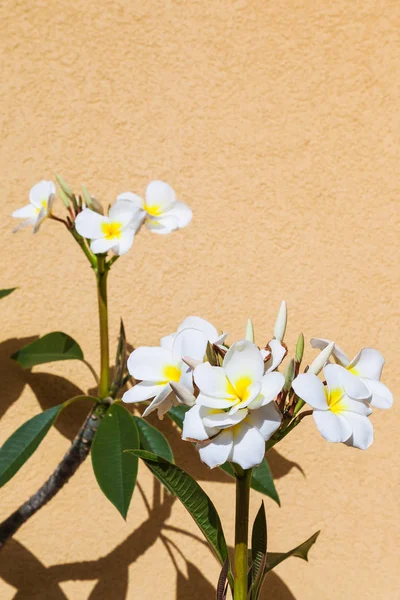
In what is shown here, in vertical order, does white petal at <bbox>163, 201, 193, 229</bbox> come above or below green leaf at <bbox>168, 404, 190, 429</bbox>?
above

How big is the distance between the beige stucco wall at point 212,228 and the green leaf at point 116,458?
237 mm

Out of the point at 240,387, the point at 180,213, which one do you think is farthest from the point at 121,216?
the point at 240,387

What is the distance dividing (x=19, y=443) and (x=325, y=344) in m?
0.58

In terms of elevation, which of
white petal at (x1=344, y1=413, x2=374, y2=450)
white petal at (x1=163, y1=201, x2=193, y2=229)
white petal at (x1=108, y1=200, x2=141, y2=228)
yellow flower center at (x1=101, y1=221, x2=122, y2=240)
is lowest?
white petal at (x1=344, y1=413, x2=374, y2=450)

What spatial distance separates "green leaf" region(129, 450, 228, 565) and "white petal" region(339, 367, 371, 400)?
8.6 inches

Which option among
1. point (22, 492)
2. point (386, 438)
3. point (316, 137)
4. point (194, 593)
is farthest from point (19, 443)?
point (316, 137)

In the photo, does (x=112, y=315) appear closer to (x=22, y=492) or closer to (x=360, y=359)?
(x=22, y=492)

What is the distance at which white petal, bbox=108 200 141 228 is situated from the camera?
958 millimetres

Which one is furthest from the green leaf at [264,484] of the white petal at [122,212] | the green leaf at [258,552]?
the white petal at [122,212]

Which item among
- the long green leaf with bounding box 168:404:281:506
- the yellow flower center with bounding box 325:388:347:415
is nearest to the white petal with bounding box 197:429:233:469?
the yellow flower center with bounding box 325:388:347:415

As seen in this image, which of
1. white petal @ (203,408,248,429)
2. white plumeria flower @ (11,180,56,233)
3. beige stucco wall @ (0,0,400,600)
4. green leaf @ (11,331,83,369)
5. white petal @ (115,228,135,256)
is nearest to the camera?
white petal @ (203,408,248,429)

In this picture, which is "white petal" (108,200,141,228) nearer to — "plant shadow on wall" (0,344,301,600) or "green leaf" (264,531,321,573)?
"plant shadow on wall" (0,344,301,600)

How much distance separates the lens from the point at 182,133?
4.31 feet

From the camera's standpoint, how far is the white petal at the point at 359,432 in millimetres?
625
